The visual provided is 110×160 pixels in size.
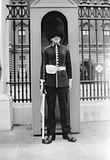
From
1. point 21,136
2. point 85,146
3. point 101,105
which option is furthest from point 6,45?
point 85,146

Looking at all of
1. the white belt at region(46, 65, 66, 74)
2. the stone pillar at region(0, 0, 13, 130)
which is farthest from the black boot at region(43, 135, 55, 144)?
the stone pillar at region(0, 0, 13, 130)

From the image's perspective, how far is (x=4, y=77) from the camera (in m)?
6.87

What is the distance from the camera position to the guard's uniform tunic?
534 cm

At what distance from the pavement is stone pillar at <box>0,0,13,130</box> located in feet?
0.99

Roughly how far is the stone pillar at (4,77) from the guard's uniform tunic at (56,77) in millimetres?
1488

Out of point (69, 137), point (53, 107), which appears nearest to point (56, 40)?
point (53, 107)

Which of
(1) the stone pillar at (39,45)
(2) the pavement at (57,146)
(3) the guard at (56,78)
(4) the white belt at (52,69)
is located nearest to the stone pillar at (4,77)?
(2) the pavement at (57,146)

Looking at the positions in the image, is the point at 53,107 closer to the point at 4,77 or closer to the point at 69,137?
the point at 69,137

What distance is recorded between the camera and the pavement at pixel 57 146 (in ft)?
14.3

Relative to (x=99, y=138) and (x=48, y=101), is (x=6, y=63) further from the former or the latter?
(x=99, y=138)

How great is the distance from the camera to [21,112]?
283 inches

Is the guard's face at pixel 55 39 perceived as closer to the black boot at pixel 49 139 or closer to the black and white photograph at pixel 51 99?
the black and white photograph at pixel 51 99

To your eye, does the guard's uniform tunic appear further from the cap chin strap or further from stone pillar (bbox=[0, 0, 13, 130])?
stone pillar (bbox=[0, 0, 13, 130])

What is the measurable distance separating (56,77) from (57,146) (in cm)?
138
